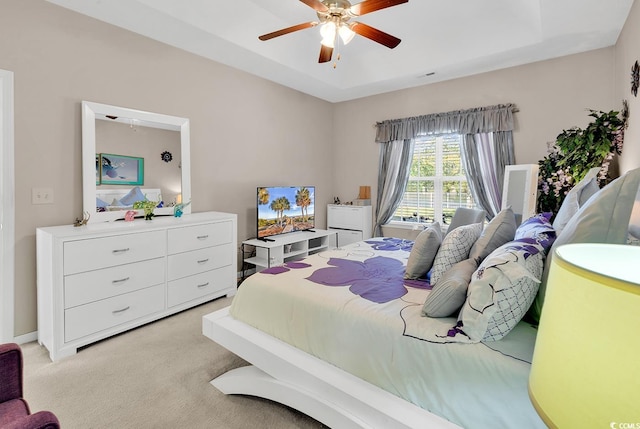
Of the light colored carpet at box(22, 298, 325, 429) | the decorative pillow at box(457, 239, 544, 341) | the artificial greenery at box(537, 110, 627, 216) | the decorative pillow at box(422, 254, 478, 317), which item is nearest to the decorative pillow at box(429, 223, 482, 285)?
the decorative pillow at box(422, 254, 478, 317)

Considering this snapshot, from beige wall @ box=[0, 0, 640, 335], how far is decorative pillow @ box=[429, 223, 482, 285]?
4.30 feet

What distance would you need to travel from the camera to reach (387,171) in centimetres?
490

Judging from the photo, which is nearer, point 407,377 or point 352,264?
point 407,377

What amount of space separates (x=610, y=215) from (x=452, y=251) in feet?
3.02

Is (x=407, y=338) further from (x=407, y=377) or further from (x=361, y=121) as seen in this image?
(x=361, y=121)

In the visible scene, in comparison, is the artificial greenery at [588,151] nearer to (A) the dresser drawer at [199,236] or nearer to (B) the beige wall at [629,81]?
(B) the beige wall at [629,81]

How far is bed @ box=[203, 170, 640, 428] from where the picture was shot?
1094 mm

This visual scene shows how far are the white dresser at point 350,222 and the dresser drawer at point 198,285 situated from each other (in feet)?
6.93

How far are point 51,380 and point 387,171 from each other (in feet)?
→ 14.3

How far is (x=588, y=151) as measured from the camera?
8.32 ft

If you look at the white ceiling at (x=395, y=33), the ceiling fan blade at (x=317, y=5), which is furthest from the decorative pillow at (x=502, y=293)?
the white ceiling at (x=395, y=33)

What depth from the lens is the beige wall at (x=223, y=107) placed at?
2479 mm

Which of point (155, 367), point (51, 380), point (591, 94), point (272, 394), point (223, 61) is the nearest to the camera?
point (272, 394)

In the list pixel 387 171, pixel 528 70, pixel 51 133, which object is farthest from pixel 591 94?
pixel 51 133
